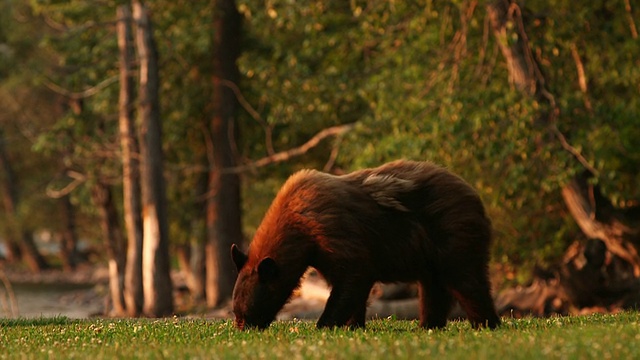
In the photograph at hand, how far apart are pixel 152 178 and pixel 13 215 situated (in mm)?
32831

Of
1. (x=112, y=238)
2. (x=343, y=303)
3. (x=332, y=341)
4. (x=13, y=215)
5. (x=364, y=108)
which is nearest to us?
(x=332, y=341)

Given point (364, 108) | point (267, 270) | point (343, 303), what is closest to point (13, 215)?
point (364, 108)

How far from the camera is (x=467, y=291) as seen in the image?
1184 cm

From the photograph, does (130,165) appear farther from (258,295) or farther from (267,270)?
(267,270)

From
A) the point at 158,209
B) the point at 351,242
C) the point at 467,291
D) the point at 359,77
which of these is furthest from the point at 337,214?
the point at 158,209

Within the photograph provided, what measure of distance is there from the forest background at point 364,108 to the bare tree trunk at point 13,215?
20.2 metres

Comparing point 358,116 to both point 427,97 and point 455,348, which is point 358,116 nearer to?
point 427,97

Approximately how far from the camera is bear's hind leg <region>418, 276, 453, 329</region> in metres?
12.5

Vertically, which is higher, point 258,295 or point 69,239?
point 258,295

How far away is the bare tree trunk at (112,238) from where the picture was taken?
118 feet

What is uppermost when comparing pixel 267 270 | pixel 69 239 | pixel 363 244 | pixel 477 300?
pixel 363 244

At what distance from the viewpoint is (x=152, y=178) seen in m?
31.1

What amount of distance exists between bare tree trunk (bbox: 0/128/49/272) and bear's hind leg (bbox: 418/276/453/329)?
4878cm

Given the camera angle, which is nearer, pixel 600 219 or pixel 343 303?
pixel 343 303
